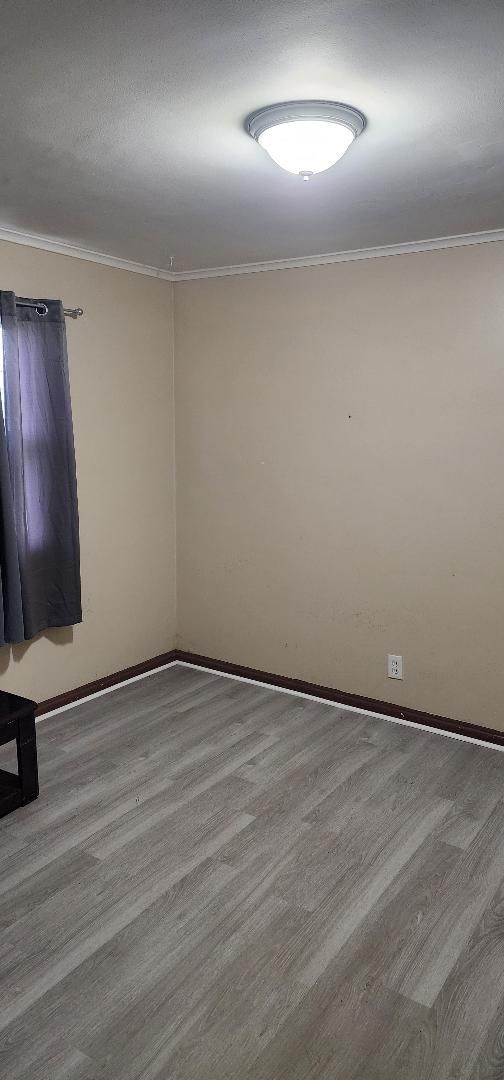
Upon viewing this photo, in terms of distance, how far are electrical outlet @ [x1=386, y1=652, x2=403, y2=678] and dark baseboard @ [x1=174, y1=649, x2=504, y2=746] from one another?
0.16 m

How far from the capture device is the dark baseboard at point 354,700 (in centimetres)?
356

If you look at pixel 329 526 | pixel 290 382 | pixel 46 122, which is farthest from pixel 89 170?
pixel 329 526

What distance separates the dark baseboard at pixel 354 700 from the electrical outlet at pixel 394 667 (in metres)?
0.16

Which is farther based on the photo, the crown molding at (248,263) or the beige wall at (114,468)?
the beige wall at (114,468)

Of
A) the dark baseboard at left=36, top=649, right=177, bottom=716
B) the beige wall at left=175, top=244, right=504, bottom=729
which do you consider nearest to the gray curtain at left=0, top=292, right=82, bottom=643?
the dark baseboard at left=36, top=649, right=177, bottom=716

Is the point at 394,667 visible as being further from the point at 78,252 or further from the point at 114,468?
the point at 78,252

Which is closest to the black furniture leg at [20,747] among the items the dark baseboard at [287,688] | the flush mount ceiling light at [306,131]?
the dark baseboard at [287,688]

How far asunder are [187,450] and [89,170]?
83.3 inches

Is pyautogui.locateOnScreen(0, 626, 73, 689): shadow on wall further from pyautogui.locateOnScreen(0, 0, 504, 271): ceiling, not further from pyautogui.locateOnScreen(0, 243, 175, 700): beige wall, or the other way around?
pyautogui.locateOnScreen(0, 0, 504, 271): ceiling

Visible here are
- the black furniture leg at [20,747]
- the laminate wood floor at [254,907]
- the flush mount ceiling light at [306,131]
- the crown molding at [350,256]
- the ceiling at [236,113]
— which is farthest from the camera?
the crown molding at [350,256]

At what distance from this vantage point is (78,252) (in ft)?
12.1

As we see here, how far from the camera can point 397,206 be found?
286 centimetres

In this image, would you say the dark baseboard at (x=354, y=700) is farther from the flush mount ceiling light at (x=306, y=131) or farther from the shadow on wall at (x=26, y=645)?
the flush mount ceiling light at (x=306, y=131)

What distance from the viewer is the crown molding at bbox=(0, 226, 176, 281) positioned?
338 centimetres
